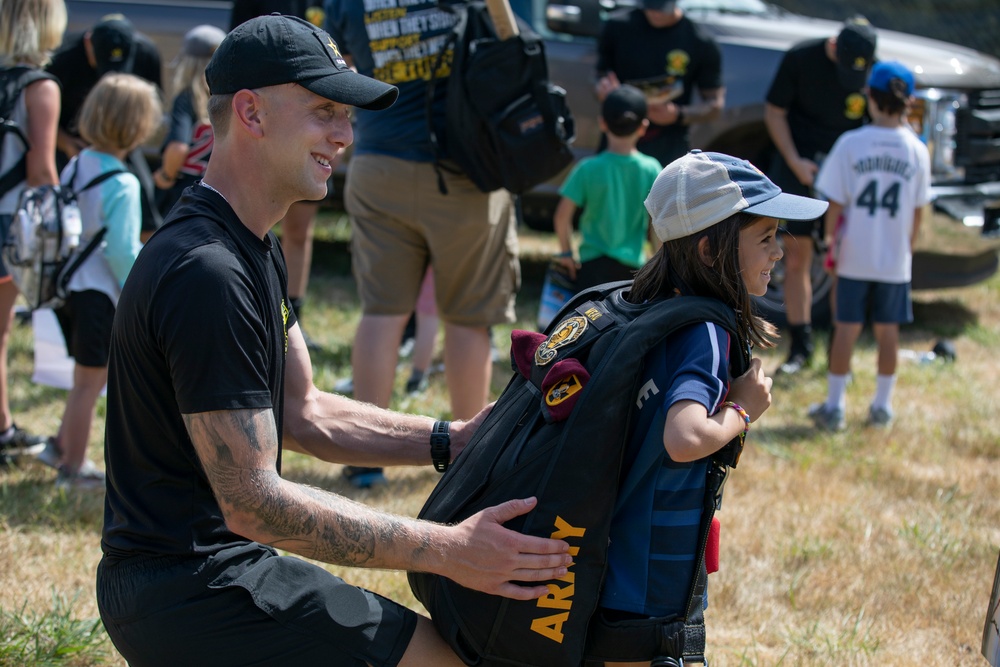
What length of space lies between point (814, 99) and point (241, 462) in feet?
16.8

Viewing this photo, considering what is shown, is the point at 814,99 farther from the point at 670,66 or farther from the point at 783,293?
the point at 783,293

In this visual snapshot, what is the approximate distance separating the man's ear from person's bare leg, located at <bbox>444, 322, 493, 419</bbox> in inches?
95.9

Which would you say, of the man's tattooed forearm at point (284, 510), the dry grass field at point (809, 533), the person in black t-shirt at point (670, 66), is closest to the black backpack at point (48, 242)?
the dry grass field at point (809, 533)

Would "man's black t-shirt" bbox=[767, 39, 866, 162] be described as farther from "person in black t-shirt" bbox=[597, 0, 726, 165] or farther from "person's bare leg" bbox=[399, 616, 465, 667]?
"person's bare leg" bbox=[399, 616, 465, 667]

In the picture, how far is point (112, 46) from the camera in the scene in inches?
227

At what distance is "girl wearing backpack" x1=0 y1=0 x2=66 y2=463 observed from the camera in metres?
4.51

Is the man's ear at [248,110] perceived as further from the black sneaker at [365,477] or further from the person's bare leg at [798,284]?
the person's bare leg at [798,284]

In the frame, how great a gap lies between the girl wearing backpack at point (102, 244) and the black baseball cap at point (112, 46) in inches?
53.9

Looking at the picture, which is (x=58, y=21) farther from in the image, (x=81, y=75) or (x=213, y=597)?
(x=213, y=597)

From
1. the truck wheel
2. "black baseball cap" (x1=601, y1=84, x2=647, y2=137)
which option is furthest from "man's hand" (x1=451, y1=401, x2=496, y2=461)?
the truck wheel

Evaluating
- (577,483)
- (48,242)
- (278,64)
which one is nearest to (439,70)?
(48,242)

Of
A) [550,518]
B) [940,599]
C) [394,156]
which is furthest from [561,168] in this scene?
[550,518]

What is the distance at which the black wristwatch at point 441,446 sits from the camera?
261 cm

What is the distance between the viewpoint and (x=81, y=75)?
6.08 metres
